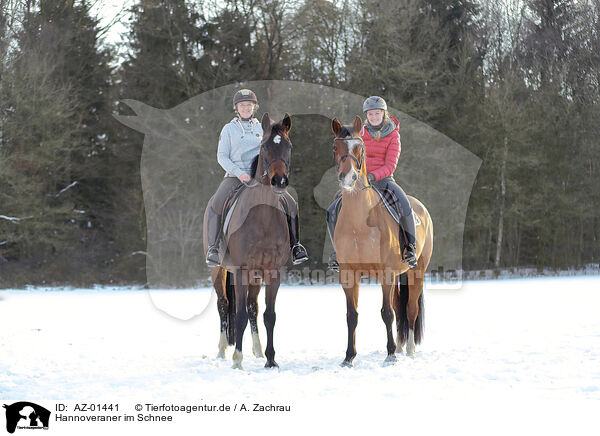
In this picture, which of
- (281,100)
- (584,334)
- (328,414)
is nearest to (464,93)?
(281,100)

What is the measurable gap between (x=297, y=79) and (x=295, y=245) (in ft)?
50.9

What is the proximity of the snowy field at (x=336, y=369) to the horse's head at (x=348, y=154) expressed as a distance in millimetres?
2153

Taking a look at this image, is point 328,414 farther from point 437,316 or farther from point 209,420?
point 437,316

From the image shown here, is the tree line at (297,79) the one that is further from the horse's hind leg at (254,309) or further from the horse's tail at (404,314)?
the horse's hind leg at (254,309)

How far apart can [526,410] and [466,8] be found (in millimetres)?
24125

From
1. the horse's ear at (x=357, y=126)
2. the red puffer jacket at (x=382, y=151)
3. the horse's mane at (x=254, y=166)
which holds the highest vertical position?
the horse's ear at (x=357, y=126)

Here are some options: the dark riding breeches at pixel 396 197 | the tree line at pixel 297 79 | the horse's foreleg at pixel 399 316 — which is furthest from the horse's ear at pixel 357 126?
the tree line at pixel 297 79

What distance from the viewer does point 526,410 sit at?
5188 mm

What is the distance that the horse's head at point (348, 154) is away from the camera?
687 cm

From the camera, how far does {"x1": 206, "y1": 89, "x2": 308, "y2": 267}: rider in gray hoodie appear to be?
7848mm

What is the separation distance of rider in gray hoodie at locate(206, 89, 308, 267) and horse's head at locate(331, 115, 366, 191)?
3.66 feet

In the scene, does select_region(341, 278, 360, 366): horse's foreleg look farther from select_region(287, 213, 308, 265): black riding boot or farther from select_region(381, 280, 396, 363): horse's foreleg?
select_region(287, 213, 308, 265): black riding boot

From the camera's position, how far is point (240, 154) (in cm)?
789

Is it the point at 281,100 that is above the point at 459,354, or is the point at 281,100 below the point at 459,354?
above
